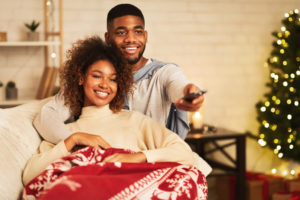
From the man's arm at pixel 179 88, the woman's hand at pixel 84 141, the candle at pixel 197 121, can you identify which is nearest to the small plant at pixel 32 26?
the candle at pixel 197 121

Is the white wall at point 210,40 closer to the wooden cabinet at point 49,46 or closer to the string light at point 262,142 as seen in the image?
the wooden cabinet at point 49,46

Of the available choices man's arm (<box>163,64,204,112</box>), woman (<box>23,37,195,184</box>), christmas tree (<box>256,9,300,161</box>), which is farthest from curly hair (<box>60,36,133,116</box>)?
christmas tree (<box>256,9,300,161</box>)

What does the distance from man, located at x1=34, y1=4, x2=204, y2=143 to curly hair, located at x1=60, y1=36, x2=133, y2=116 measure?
0.05 meters

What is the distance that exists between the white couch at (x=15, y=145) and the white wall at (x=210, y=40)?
5.57ft

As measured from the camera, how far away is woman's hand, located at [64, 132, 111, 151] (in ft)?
4.88

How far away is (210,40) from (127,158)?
95.3 inches

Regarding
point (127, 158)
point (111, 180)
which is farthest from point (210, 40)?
point (111, 180)

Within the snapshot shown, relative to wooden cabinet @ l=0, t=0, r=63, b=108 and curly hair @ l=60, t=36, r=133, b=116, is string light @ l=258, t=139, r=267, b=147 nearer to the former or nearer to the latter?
wooden cabinet @ l=0, t=0, r=63, b=108

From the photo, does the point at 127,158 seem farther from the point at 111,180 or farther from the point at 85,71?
the point at 85,71

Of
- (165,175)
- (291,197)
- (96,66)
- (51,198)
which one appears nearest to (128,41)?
(96,66)

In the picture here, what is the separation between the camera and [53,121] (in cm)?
160

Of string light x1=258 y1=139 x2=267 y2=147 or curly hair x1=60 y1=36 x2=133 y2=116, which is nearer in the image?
curly hair x1=60 y1=36 x2=133 y2=116

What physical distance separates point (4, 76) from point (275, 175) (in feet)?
7.62

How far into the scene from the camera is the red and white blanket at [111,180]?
3.63 feet
